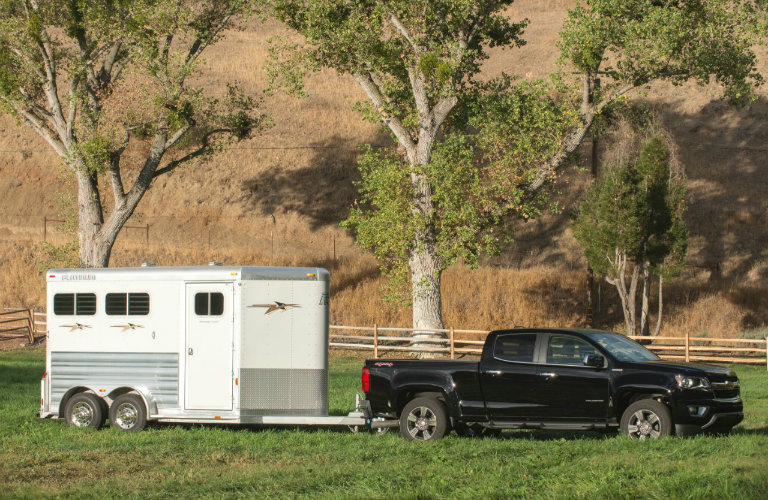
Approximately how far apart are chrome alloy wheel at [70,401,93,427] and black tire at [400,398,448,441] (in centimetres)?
519

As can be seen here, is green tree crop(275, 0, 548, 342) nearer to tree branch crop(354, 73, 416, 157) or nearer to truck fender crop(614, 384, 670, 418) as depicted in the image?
tree branch crop(354, 73, 416, 157)

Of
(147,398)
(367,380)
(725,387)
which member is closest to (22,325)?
(147,398)

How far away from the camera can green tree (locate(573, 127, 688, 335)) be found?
33625mm

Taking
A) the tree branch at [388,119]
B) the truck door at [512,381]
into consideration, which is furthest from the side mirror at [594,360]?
the tree branch at [388,119]

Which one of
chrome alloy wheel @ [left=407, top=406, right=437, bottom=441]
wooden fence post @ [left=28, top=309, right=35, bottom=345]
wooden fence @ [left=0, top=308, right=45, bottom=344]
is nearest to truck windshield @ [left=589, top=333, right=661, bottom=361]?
chrome alloy wheel @ [left=407, top=406, right=437, bottom=441]

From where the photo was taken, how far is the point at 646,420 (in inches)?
515

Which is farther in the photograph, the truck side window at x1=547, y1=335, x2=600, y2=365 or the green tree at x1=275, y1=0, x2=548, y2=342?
the green tree at x1=275, y1=0, x2=548, y2=342

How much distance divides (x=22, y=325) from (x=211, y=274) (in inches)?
966

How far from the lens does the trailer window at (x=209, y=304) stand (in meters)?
14.9

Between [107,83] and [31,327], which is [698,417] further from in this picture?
[31,327]

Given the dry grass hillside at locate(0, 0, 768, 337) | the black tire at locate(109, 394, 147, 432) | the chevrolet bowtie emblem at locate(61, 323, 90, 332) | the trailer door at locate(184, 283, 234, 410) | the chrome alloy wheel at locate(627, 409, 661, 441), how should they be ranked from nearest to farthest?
the chrome alloy wheel at locate(627, 409, 661, 441), the trailer door at locate(184, 283, 234, 410), the black tire at locate(109, 394, 147, 432), the chevrolet bowtie emblem at locate(61, 323, 90, 332), the dry grass hillside at locate(0, 0, 768, 337)

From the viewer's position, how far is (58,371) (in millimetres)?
15727

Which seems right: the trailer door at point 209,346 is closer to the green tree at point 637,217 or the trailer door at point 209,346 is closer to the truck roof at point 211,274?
the truck roof at point 211,274

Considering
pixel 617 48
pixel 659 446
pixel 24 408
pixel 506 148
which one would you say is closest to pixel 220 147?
pixel 506 148
